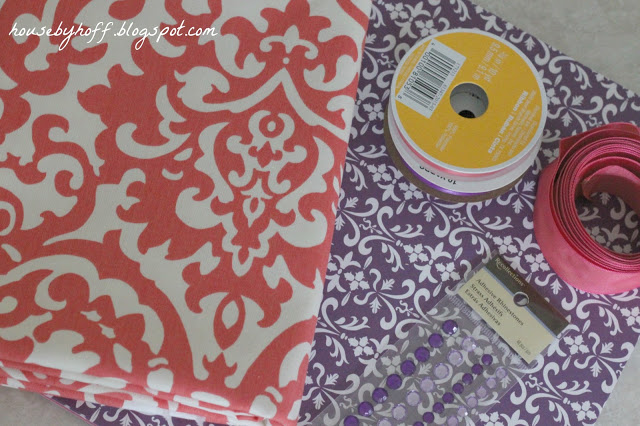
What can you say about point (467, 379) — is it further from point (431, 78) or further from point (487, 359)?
point (431, 78)

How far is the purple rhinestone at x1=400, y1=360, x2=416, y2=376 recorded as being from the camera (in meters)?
0.52

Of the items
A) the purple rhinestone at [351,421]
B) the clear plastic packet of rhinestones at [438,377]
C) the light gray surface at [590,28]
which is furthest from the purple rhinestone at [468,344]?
the light gray surface at [590,28]

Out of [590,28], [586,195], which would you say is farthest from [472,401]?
[590,28]

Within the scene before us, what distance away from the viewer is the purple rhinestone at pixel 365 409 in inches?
20.1

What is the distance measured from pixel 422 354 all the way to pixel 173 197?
0.24 m

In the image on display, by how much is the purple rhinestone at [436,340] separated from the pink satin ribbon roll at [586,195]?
113mm

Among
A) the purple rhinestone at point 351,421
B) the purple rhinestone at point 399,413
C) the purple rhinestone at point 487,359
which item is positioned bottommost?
the purple rhinestone at point 351,421

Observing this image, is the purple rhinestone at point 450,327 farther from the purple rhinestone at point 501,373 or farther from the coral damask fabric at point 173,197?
the coral damask fabric at point 173,197

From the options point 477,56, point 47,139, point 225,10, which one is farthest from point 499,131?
point 47,139

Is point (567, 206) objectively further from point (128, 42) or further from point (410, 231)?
point (128, 42)

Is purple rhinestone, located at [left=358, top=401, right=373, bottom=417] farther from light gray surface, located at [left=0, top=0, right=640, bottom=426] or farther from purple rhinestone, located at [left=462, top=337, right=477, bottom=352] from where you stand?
light gray surface, located at [left=0, top=0, right=640, bottom=426]

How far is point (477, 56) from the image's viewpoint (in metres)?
0.53

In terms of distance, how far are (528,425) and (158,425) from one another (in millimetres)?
291

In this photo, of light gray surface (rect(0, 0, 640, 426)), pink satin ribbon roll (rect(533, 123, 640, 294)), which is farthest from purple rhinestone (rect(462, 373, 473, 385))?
light gray surface (rect(0, 0, 640, 426))
